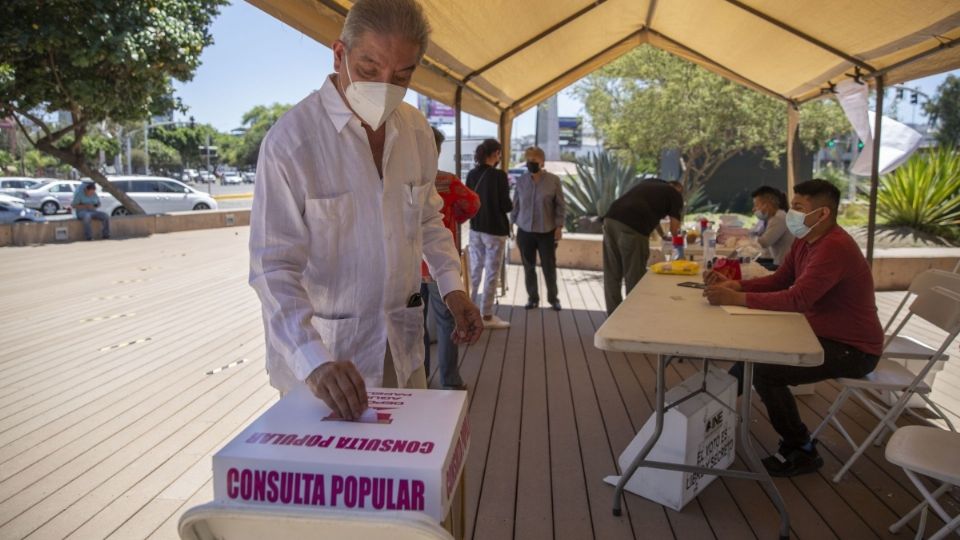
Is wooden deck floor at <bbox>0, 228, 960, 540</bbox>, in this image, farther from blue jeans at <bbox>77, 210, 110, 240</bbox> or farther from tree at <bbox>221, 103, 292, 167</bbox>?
tree at <bbox>221, 103, 292, 167</bbox>

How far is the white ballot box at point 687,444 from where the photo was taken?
2.79 metres

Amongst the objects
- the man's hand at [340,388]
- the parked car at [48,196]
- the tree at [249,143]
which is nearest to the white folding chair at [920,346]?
the man's hand at [340,388]

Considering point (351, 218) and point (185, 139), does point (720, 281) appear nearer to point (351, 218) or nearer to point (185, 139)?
point (351, 218)

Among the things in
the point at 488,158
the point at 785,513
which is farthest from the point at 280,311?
the point at 488,158

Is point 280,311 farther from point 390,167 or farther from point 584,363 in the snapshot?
point 584,363

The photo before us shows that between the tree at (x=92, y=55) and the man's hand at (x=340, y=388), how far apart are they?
14.4 meters

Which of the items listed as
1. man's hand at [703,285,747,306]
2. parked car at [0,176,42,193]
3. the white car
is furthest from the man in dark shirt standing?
parked car at [0,176,42,193]

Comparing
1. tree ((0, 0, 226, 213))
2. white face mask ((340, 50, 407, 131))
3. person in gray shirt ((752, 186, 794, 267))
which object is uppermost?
tree ((0, 0, 226, 213))

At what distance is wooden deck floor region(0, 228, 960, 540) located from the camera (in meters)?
2.73

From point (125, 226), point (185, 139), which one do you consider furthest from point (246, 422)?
point (185, 139)

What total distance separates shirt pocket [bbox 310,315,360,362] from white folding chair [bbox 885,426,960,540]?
1783mm

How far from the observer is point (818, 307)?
3.08 m

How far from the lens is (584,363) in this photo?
511cm

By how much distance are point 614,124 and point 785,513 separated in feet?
37.4
